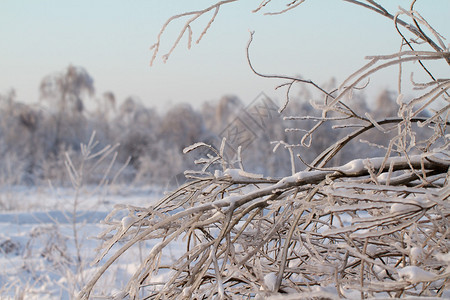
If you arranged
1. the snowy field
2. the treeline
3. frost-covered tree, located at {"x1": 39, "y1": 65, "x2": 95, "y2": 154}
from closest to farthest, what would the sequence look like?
1. the snowy field
2. the treeline
3. frost-covered tree, located at {"x1": 39, "y1": 65, "x2": 95, "y2": 154}

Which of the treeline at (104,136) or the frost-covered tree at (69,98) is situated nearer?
the treeline at (104,136)

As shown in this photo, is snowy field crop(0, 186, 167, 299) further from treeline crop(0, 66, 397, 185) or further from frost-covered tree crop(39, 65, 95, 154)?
frost-covered tree crop(39, 65, 95, 154)

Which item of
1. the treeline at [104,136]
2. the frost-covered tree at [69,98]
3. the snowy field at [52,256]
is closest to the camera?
the snowy field at [52,256]

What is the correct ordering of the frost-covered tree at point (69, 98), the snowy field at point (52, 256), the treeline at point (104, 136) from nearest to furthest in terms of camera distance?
the snowy field at point (52, 256), the treeline at point (104, 136), the frost-covered tree at point (69, 98)

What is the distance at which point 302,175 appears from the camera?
1.16 meters

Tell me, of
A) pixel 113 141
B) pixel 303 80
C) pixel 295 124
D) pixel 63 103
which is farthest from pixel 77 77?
pixel 303 80

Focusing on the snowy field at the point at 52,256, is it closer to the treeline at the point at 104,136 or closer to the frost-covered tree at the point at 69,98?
the treeline at the point at 104,136

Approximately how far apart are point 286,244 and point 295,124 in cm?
1196

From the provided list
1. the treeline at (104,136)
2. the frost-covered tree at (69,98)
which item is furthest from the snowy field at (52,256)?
the frost-covered tree at (69,98)

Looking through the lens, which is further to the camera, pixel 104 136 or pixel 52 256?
pixel 104 136

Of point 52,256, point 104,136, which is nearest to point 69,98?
point 104,136

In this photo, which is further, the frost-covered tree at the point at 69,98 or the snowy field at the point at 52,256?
the frost-covered tree at the point at 69,98

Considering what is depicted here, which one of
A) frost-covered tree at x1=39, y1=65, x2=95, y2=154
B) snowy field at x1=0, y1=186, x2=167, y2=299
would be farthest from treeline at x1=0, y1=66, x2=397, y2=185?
snowy field at x1=0, y1=186, x2=167, y2=299

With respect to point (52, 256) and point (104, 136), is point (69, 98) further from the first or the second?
point (52, 256)
